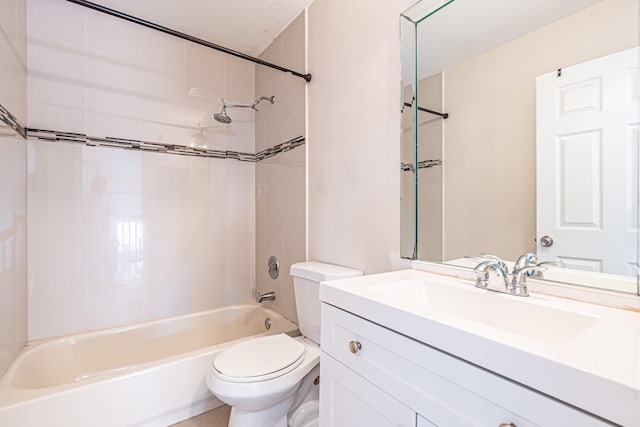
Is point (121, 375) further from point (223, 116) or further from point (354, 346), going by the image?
point (223, 116)

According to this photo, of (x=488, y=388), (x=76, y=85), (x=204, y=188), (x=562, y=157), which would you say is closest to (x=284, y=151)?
(x=204, y=188)

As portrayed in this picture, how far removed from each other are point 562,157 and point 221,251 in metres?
2.21

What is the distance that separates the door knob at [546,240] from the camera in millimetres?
913

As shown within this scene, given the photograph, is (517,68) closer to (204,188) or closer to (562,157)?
(562,157)

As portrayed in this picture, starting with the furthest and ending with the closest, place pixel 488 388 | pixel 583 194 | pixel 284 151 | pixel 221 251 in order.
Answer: pixel 221 251, pixel 284 151, pixel 583 194, pixel 488 388

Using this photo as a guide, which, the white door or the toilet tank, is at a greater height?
the white door

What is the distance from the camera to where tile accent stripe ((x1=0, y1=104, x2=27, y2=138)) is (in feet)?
4.42

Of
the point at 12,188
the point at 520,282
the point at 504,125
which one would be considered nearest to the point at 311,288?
the point at 520,282

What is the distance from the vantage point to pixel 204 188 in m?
2.33

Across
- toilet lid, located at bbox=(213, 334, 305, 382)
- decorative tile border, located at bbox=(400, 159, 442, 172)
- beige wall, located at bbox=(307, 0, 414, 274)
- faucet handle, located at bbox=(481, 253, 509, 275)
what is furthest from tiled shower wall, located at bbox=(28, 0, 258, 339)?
faucet handle, located at bbox=(481, 253, 509, 275)

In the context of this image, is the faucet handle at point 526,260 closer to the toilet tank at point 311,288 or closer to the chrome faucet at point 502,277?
the chrome faucet at point 502,277

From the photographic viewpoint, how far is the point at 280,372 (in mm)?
1289

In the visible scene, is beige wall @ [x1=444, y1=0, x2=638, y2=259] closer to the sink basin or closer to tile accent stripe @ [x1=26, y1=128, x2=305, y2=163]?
the sink basin

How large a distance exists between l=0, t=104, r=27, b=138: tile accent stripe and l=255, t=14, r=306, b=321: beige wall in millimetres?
1434
